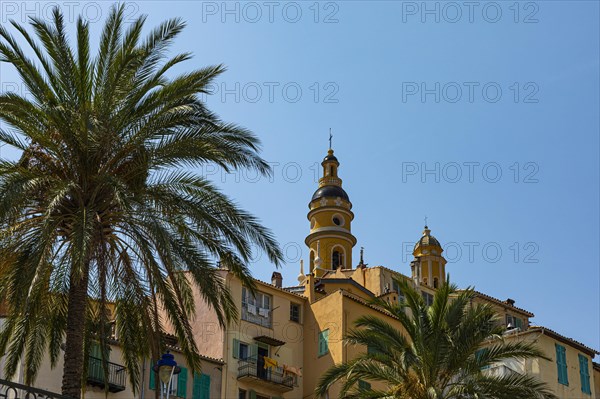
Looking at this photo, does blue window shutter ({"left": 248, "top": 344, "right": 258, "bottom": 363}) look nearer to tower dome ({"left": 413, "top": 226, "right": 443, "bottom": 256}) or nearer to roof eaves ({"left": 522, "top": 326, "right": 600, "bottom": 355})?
roof eaves ({"left": 522, "top": 326, "right": 600, "bottom": 355})

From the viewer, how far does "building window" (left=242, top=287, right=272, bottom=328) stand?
177 ft

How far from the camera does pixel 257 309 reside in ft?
179

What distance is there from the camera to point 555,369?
50.8 meters

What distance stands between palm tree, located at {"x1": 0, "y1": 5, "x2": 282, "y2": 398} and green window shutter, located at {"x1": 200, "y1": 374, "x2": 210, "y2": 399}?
72.1 ft

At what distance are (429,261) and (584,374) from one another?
3446 centimetres

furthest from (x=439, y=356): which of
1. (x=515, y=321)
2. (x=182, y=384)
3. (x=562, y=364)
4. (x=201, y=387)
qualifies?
(x=515, y=321)

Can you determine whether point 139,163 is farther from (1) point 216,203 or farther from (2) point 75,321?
(2) point 75,321

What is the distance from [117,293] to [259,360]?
27246 mm

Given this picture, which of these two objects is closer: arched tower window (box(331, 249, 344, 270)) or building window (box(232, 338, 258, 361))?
building window (box(232, 338, 258, 361))

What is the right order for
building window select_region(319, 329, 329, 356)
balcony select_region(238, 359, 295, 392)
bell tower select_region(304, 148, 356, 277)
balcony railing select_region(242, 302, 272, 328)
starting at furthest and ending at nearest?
1. bell tower select_region(304, 148, 356, 277)
2. building window select_region(319, 329, 329, 356)
3. balcony railing select_region(242, 302, 272, 328)
4. balcony select_region(238, 359, 295, 392)

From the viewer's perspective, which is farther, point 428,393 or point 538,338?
point 538,338

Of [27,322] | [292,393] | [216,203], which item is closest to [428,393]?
[216,203]

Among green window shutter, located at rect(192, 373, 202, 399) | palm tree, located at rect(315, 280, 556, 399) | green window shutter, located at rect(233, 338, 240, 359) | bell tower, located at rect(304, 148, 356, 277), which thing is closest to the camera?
palm tree, located at rect(315, 280, 556, 399)

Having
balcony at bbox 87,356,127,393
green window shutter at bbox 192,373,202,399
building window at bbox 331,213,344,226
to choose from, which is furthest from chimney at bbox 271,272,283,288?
balcony at bbox 87,356,127,393
